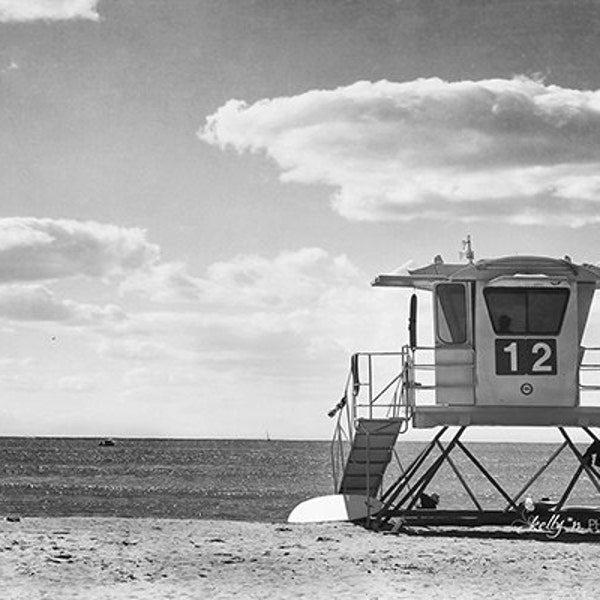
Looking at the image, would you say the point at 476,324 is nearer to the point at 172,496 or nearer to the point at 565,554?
the point at 565,554

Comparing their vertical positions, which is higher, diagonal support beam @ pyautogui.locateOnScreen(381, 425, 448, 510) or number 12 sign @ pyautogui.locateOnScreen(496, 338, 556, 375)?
number 12 sign @ pyautogui.locateOnScreen(496, 338, 556, 375)

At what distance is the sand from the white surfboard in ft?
6.12

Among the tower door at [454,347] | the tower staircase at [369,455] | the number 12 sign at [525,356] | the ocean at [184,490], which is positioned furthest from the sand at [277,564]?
the ocean at [184,490]

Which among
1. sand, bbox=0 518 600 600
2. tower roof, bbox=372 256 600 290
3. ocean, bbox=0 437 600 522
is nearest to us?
sand, bbox=0 518 600 600

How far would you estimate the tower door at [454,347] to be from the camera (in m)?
25.1

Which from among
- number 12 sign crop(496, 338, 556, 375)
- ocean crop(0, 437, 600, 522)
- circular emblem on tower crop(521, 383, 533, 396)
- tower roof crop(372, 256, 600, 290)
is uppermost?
tower roof crop(372, 256, 600, 290)

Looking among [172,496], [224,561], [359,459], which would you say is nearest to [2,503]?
[172,496]

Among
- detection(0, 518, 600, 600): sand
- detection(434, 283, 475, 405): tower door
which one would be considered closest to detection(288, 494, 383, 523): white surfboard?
detection(0, 518, 600, 600): sand

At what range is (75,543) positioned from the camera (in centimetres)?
2078

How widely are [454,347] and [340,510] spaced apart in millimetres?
4427

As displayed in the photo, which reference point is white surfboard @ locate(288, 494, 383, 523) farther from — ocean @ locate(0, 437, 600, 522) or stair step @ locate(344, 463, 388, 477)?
ocean @ locate(0, 437, 600, 522)

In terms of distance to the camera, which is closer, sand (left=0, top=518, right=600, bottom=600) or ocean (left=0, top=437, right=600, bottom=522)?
sand (left=0, top=518, right=600, bottom=600)

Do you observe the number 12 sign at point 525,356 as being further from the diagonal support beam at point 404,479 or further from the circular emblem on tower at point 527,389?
the diagonal support beam at point 404,479

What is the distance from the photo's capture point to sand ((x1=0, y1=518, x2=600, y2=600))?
1761cm
